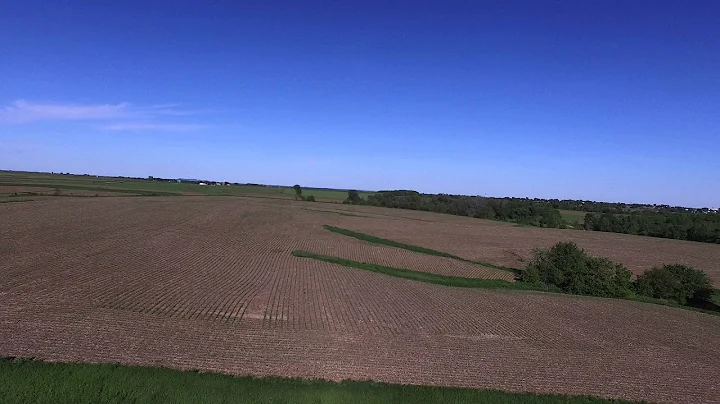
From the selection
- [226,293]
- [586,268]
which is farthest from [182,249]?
[586,268]

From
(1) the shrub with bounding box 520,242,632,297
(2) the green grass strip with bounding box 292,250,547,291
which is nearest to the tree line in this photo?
(1) the shrub with bounding box 520,242,632,297

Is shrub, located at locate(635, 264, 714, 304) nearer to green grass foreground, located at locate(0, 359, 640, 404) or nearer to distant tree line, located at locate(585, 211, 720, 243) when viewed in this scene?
green grass foreground, located at locate(0, 359, 640, 404)

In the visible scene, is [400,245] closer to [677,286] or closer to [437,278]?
[437,278]

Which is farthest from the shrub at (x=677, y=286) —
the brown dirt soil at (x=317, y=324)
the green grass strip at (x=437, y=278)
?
the green grass strip at (x=437, y=278)

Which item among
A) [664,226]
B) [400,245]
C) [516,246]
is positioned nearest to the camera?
[400,245]

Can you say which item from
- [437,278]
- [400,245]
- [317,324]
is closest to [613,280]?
[437,278]

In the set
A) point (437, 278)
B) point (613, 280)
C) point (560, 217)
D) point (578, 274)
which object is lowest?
point (437, 278)
